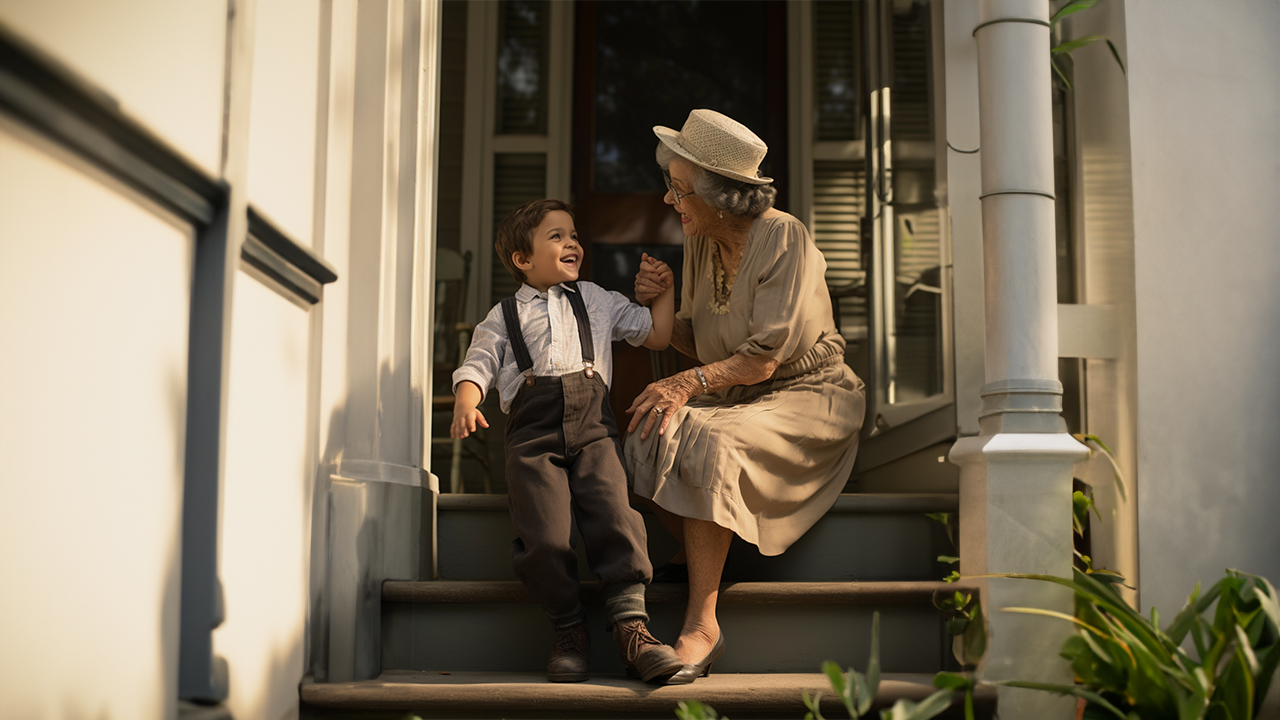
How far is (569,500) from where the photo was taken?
1.87m

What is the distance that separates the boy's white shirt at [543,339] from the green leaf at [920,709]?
0.99 m

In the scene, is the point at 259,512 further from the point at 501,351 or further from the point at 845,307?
the point at 845,307

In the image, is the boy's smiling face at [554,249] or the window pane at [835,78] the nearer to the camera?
the boy's smiling face at [554,249]

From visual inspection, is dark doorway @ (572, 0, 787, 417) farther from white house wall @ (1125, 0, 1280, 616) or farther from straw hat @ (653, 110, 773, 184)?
white house wall @ (1125, 0, 1280, 616)

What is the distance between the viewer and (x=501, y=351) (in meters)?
2.00

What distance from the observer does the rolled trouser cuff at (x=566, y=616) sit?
71.1 inches

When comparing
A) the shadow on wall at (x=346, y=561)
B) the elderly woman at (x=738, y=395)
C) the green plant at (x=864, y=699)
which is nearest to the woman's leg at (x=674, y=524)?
the elderly woman at (x=738, y=395)

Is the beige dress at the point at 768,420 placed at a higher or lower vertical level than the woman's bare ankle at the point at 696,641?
higher

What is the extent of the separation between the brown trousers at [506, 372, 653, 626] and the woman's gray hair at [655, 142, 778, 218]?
1.57 ft

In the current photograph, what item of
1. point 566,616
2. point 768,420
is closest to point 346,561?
point 566,616

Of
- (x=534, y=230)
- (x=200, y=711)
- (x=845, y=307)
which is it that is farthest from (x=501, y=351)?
(x=845, y=307)

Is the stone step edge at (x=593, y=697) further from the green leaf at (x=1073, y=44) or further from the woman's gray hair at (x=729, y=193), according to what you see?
the green leaf at (x=1073, y=44)

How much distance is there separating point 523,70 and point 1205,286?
3056 millimetres

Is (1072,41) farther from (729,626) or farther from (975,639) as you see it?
(729,626)
